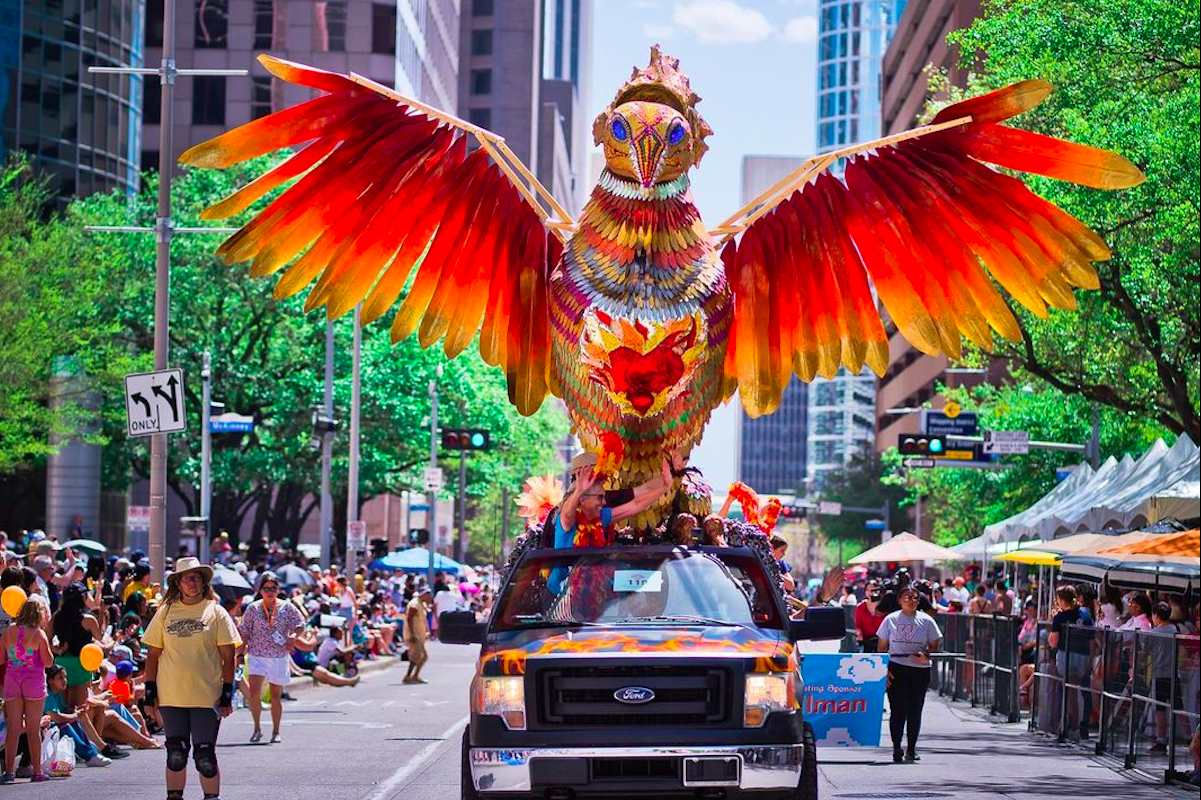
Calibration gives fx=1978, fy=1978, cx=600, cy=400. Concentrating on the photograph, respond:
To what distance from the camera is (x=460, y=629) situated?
452 inches

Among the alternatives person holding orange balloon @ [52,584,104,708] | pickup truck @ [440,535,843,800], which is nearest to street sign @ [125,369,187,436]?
person holding orange balloon @ [52,584,104,708]

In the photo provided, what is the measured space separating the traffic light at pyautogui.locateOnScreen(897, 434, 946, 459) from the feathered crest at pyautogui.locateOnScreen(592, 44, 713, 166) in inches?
1332

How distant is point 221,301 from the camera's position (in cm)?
5356

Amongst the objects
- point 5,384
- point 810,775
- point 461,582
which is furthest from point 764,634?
point 461,582

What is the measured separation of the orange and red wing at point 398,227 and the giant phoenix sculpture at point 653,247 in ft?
0.04

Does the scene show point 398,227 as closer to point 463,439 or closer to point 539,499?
point 539,499

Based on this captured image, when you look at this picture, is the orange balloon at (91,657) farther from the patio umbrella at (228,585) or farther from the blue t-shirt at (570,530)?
the patio umbrella at (228,585)

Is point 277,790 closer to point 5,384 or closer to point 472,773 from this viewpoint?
point 472,773

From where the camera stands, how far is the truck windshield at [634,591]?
11.3 metres

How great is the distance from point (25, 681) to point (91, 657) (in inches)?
54.2

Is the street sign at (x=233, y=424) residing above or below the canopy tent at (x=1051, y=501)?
above

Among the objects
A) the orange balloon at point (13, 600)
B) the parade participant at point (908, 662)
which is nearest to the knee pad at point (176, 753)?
the orange balloon at point (13, 600)

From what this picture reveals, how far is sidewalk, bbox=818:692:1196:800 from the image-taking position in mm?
17047

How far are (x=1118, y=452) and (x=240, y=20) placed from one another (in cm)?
4557
